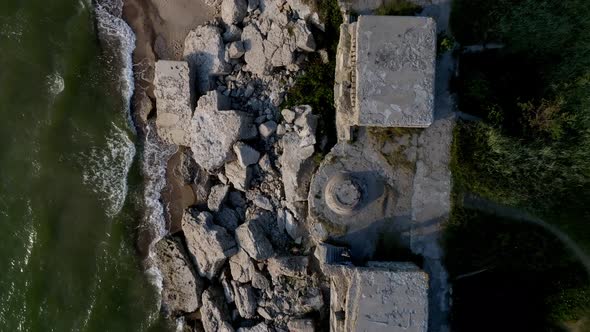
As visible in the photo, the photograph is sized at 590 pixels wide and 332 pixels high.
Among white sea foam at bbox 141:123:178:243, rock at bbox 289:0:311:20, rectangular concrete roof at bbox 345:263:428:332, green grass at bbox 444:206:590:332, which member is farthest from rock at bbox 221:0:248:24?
green grass at bbox 444:206:590:332

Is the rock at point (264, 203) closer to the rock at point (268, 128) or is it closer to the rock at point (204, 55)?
the rock at point (268, 128)

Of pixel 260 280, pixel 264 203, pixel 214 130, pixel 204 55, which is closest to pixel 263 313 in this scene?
pixel 260 280

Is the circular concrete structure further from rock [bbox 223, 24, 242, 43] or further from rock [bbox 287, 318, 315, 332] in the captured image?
rock [bbox 223, 24, 242, 43]

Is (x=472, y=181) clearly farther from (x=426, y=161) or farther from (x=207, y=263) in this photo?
(x=207, y=263)

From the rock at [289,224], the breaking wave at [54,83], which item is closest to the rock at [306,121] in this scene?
the rock at [289,224]

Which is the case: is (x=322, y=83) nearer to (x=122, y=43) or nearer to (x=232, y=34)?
(x=232, y=34)
